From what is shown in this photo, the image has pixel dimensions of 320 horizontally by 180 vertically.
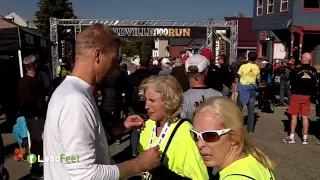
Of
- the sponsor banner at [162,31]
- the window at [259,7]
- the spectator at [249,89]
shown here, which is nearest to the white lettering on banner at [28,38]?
the spectator at [249,89]

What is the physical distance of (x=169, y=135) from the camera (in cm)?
269

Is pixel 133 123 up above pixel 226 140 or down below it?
below

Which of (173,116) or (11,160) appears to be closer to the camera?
(173,116)

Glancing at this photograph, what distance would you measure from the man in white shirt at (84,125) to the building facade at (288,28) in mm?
19114

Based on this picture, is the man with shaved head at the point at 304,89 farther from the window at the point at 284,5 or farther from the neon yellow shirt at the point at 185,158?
the window at the point at 284,5

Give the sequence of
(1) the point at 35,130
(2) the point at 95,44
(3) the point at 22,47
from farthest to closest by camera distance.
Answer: (3) the point at 22,47, (1) the point at 35,130, (2) the point at 95,44

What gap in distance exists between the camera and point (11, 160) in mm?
6996

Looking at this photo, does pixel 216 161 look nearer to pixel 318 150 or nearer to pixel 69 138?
pixel 69 138

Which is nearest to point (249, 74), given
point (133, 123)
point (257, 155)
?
point (133, 123)

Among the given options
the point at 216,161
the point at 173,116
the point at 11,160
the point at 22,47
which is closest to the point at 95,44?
the point at 216,161

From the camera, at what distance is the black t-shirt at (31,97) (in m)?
6.24

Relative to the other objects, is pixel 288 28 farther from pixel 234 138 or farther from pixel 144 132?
pixel 234 138

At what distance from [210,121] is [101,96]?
20.9 feet

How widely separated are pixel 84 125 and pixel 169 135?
96cm
